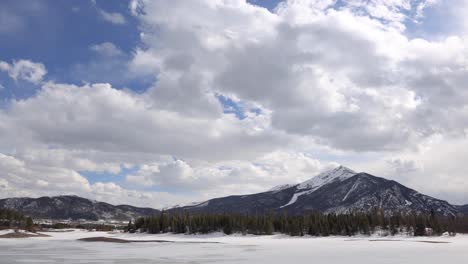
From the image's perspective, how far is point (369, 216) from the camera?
140 meters

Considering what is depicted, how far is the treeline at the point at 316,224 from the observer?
427 feet

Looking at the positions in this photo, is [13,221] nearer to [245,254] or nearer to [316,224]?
[316,224]

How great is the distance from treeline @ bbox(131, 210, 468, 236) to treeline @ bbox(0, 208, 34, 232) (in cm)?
3956

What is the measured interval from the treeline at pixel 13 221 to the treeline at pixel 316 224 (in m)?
39.6

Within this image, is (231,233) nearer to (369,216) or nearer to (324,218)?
(324,218)

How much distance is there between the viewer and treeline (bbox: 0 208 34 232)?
536 feet

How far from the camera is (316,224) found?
138125 mm

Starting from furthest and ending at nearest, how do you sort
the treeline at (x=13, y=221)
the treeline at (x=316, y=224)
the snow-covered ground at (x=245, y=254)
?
the treeline at (x=13, y=221), the treeline at (x=316, y=224), the snow-covered ground at (x=245, y=254)

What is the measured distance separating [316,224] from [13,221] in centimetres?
11186

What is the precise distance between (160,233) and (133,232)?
11705mm

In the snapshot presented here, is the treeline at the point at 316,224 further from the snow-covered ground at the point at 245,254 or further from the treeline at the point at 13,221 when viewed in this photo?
the snow-covered ground at the point at 245,254

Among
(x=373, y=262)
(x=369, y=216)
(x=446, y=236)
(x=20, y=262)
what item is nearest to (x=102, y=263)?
(x=20, y=262)

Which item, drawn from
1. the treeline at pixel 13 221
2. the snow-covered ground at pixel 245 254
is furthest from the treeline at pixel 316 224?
the snow-covered ground at pixel 245 254

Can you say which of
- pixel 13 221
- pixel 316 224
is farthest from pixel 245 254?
pixel 13 221
